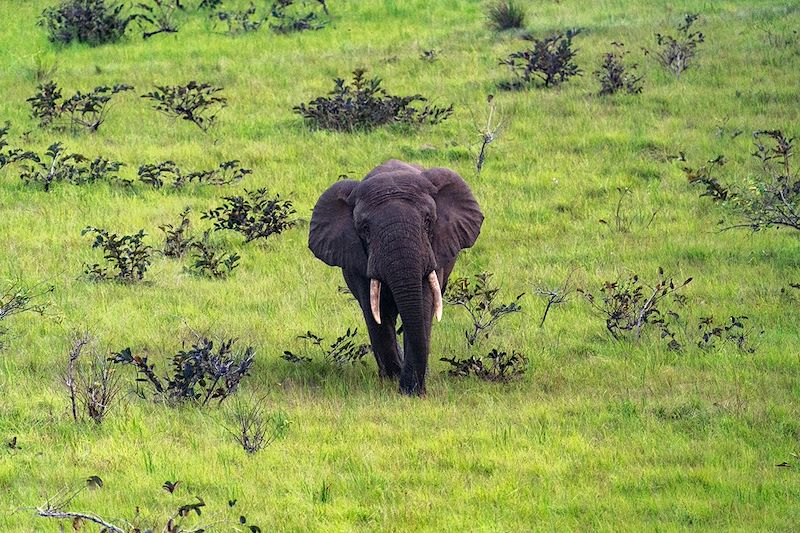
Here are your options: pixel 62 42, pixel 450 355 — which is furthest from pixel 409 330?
pixel 62 42

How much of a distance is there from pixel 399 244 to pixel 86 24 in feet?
48.0

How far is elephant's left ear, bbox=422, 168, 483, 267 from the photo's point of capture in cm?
1070

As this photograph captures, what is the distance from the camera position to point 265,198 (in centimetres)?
1585

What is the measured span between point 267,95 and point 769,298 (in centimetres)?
926

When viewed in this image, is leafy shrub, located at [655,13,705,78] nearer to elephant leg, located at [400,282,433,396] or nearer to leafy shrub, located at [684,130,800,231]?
leafy shrub, located at [684,130,800,231]

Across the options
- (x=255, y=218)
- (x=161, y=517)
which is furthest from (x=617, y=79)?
(x=161, y=517)

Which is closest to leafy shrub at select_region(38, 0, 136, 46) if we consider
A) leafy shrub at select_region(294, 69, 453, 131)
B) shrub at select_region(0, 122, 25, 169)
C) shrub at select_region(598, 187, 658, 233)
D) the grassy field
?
the grassy field

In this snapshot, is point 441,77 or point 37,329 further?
point 441,77

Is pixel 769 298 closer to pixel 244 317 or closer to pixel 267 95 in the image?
pixel 244 317

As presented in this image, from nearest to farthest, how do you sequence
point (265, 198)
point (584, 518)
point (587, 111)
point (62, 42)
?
point (584, 518) < point (265, 198) < point (587, 111) < point (62, 42)

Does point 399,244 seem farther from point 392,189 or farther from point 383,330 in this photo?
point 383,330

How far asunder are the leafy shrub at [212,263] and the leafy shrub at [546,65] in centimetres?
689

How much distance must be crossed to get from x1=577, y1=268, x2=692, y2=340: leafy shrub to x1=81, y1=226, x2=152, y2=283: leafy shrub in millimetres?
4247

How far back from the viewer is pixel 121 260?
1345 cm
